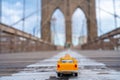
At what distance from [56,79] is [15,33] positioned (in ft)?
59.6

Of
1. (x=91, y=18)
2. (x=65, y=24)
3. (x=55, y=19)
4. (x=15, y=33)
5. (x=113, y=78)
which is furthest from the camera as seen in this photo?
(x=55, y=19)

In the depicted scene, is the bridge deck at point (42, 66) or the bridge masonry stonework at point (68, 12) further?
the bridge masonry stonework at point (68, 12)

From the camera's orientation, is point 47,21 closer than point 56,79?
No

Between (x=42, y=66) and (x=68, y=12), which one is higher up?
(x=68, y=12)

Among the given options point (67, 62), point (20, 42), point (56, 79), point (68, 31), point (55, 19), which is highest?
point (55, 19)

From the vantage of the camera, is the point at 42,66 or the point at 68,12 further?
the point at 68,12

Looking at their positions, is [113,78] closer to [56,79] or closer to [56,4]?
[56,79]

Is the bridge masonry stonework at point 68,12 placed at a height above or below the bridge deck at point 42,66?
above

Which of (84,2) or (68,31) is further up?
(84,2)

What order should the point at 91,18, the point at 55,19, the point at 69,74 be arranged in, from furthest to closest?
the point at 55,19, the point at 91,18, the point at 69,74

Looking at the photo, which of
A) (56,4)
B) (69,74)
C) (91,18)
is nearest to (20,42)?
(69,74)

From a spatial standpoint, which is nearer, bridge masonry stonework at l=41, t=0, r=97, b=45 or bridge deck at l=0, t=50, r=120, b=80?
bridge deck at l=0, t=50, r=120, b=80

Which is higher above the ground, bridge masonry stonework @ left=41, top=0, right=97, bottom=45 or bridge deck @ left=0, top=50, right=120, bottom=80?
bridge masonry stonework @ left=41, top=0, right=97, bottom=45

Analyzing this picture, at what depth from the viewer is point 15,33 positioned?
72.4 ft
